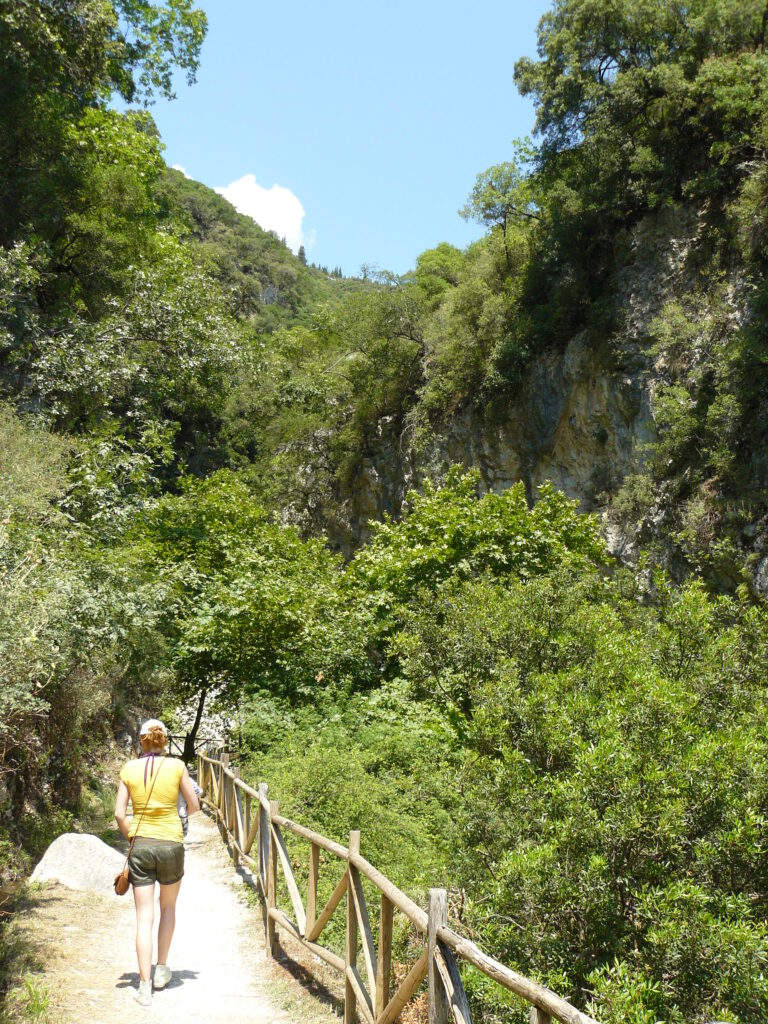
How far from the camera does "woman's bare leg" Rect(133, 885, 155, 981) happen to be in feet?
15.9

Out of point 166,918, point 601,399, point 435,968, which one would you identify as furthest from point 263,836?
point 601,399

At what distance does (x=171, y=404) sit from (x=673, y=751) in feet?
53.0

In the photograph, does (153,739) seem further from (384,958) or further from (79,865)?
(79,865)

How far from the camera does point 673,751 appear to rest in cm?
442

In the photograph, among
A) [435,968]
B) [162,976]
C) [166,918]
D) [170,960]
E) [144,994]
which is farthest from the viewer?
[170,960]

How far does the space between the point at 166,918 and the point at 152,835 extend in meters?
0.67

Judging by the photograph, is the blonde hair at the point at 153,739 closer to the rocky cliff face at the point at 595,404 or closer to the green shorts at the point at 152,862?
the green shorts at the point at 152,862

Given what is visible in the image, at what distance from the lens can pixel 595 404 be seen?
1978 centimetres

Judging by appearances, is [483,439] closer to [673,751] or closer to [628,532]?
[628,532]

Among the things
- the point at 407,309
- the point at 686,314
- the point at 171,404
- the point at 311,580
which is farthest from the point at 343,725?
the point at 407,309

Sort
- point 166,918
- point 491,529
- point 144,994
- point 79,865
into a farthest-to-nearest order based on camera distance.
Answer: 1. point 491,529
2. point 79,865
3. point 166,918
4. point 144,994

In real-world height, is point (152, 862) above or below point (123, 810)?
below

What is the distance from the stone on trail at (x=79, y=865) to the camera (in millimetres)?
7188

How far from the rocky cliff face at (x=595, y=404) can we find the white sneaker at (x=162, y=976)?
50.1 ft
